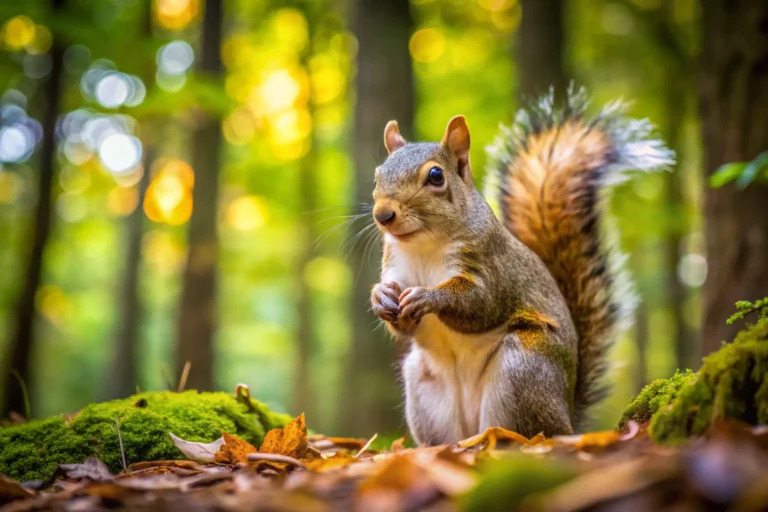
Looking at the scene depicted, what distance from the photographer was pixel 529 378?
245cm

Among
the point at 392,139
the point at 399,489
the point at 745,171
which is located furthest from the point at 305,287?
the point at 399,489

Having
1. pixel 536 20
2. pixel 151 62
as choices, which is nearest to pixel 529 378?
pixel 536 20

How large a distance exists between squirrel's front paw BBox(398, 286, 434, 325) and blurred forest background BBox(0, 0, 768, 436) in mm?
586

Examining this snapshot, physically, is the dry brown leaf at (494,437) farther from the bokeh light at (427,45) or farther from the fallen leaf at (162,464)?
the bokeh light at (427,45)

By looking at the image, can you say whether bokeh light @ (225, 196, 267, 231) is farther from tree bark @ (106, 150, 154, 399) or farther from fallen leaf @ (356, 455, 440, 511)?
fallen leaf @ (356, 455, 440, 511)

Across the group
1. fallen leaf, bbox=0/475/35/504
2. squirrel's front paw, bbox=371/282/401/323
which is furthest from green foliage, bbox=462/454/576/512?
squirrel's front paw, bbox=371/282/401/323

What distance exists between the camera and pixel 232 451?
2.01m

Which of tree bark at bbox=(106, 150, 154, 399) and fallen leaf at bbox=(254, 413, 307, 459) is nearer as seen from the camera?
fallen leaf at bbox=(254, 413, 307, 459)

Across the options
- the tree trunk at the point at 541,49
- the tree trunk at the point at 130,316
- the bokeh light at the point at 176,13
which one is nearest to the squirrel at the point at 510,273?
the tree trunk at the point at 541,49

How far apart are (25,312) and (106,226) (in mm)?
9293

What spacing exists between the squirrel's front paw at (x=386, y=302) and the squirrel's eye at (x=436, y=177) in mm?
439

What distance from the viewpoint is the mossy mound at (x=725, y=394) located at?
147 centimetres

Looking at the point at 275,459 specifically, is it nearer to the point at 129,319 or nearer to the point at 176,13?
the point at 129,319

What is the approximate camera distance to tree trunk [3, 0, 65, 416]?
556 centimetres
